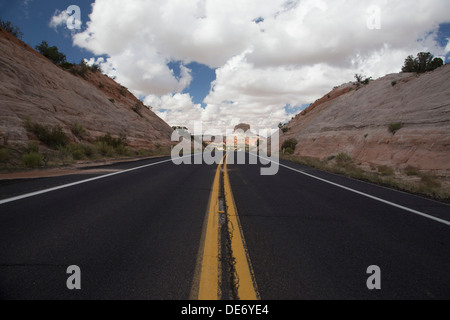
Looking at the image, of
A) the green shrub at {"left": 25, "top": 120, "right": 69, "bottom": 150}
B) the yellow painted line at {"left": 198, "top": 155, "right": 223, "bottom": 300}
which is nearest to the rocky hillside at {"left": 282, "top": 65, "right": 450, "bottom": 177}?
the yellow painted line at {"left": 198, "top": 155, "right": 223, "bottom": 300}

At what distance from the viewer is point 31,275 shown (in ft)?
6.63

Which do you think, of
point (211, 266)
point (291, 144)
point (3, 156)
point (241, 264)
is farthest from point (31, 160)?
point (291, 144)

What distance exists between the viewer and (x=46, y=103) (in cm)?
1786

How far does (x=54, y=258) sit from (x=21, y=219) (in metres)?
1.62

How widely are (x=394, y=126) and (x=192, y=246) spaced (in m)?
20.9

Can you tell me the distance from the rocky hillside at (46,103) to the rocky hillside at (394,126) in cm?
2207

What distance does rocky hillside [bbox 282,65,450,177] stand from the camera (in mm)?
14227

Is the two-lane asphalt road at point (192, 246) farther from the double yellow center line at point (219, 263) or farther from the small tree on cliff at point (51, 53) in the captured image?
the small tree on cliff at point (51, 53)

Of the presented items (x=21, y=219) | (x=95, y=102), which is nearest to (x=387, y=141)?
(x=21, y=219)

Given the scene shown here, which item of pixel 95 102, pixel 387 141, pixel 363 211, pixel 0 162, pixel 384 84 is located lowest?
pixel 363 211

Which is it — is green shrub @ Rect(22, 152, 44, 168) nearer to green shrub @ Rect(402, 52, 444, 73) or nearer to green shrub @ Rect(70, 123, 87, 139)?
green shrub @ Rect(70, 123, 87, 139)

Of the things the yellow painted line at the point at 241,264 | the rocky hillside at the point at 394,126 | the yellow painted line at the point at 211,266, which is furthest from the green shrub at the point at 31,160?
the rocky hillside at the point at 394,126

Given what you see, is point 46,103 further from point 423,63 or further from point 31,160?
point 423,63

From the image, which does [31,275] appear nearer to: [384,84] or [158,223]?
[158,223]
